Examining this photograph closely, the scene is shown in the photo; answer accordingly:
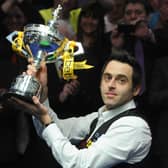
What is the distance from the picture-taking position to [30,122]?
13.9 feet

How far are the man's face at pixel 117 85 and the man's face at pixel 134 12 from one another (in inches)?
72.9

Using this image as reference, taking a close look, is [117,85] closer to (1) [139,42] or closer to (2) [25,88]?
(2) [25,88]

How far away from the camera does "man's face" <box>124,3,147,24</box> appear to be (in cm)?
464

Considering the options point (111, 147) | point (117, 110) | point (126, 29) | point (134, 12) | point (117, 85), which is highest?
point (134, 12)

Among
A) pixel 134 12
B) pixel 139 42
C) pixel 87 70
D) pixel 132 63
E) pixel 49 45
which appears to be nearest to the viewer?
pixel 132 63

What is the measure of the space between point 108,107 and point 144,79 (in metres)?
1.39

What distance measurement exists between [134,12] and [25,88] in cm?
199

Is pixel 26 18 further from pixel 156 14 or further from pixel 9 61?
pixel 156 14

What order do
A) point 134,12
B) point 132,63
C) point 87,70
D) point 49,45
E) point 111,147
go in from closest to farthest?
1. point 111,147
2. point 132,63
3. point 49,45
4. point 87,70
5. point 134,12

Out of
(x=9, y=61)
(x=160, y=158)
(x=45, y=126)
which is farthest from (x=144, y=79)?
(x=45, y=126)

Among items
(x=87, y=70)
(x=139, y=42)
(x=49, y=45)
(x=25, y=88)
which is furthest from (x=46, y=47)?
(x=139, y=42)

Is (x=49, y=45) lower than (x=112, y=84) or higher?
higher

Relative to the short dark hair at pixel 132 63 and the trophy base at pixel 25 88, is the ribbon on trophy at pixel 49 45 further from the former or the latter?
the short dark hair at pixel 132 63

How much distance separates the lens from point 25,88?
284cm
